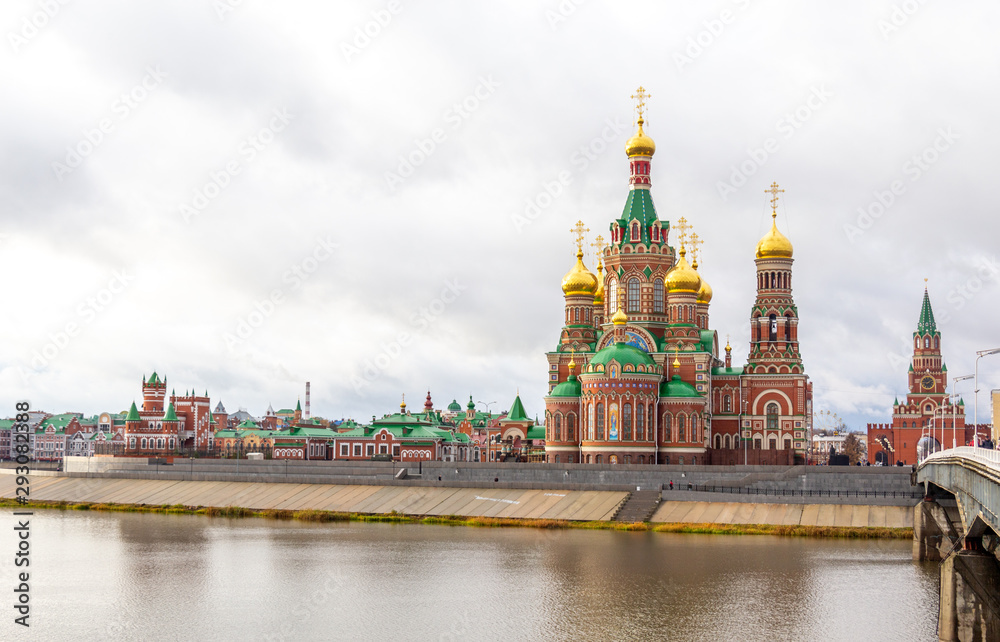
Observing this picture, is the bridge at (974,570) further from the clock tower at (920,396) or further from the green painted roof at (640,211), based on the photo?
the clock tower at (920,396)

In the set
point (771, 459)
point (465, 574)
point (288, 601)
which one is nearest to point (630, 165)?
point (771, 459)

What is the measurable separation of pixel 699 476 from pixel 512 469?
11171mm

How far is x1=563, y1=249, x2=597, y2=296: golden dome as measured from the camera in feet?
266

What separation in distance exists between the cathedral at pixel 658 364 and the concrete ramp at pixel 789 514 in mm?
14149

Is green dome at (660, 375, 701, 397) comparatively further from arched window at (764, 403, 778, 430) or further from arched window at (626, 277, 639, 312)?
arched window at (626, 277, 639, 312)

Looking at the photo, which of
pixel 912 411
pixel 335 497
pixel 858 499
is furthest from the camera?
pixel 912 411

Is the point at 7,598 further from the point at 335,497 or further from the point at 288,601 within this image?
the point at 335,497

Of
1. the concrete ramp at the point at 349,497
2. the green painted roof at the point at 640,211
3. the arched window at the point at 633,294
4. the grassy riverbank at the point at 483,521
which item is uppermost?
the green painted roof at the point at 640,211

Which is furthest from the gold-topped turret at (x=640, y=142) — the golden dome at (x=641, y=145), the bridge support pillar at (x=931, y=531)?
the bridge support pillar at (x=931, y=531)

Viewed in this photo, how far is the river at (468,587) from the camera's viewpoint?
101ft

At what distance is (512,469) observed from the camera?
66250 mm

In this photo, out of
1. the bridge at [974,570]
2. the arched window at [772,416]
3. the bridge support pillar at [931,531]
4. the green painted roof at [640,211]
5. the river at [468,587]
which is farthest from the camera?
the green painted roof at [640,211]

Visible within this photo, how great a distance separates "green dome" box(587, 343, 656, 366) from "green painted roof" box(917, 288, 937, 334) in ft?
213

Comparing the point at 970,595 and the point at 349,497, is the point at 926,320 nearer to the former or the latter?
the point at 349,497
